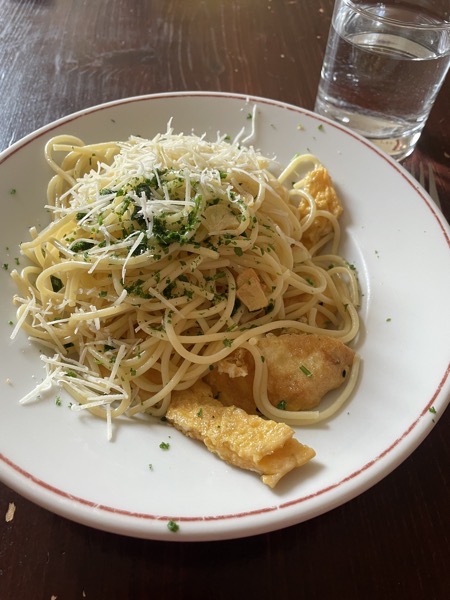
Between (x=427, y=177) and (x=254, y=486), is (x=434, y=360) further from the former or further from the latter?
(x=427, y=177)

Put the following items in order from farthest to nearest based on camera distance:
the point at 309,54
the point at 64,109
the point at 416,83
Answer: the point at 309,54 < the point at 64,109 < the point at 416,83

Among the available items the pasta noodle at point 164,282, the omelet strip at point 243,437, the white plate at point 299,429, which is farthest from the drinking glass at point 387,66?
the omelet strip at point 243,437

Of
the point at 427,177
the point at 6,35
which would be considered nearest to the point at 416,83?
the point at 427,177

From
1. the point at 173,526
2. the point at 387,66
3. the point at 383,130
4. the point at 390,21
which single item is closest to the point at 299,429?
the point at 173,526

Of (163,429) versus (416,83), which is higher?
(416,83)

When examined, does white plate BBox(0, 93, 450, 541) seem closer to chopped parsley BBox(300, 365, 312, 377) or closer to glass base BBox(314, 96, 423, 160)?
chopped parsley BBox(300, 365, 312, 377)
